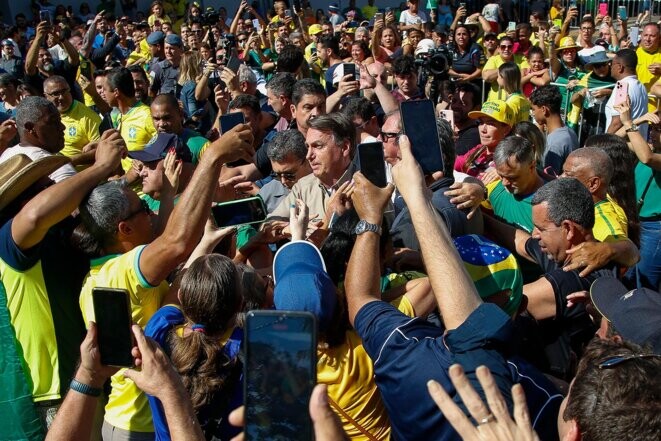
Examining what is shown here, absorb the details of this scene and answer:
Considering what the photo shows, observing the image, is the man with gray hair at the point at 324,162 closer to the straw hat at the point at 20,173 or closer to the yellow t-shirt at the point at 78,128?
the straw hat at the point at 20,173

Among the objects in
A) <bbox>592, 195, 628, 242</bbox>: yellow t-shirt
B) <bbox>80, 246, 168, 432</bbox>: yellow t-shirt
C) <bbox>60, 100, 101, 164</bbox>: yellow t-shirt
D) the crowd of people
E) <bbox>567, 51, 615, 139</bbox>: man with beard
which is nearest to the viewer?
the crowd of people

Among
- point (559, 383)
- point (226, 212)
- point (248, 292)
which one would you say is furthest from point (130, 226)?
point (559, 383)

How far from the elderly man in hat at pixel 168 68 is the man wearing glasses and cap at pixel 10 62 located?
8.00 ft

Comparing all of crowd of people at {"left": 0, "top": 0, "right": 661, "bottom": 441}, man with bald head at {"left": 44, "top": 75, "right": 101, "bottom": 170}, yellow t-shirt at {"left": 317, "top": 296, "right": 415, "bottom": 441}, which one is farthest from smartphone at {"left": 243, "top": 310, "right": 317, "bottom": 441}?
man with bald head at {"left": 44, "top": 75, "right": 101, "bottom": 170}

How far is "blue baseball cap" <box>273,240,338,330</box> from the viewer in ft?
7.12

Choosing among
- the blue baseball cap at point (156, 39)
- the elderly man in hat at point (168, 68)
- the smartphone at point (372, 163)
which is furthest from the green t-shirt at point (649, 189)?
the blue baseball cap at point (156, 39)

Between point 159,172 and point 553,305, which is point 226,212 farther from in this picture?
point 553,305

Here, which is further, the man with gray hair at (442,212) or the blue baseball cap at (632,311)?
the man with gray hair at (442,212)

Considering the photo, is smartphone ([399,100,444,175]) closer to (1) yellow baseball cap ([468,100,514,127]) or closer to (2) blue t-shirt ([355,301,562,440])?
(2) blue t-shirt ([355,301,562,440])

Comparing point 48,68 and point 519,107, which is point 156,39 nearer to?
point 48,68

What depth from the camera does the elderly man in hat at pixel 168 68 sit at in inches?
369

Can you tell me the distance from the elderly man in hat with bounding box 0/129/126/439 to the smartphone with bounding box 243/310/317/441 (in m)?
1.41

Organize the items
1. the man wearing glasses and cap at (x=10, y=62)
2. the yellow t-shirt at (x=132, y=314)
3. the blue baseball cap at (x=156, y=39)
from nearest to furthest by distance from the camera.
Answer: the yellow t-shirt at (x=132, y=314), the blue baseball cap at (x=156, y=39), the man wearing glasses and cap at (x=10, y=62)

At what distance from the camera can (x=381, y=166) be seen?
273 centimetres
